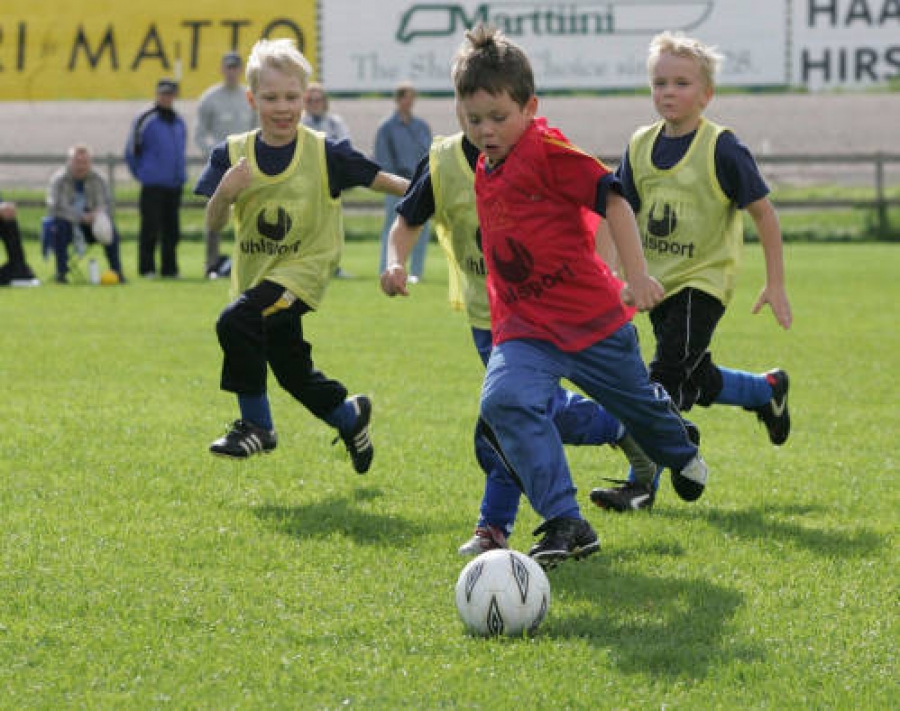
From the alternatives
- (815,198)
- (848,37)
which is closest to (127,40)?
(815,198)

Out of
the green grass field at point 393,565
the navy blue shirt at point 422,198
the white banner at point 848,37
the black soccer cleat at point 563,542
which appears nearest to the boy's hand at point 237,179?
the navy blue shirt at point 422,198

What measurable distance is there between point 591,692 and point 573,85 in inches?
1192

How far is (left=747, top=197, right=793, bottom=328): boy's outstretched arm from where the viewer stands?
5.55 metres

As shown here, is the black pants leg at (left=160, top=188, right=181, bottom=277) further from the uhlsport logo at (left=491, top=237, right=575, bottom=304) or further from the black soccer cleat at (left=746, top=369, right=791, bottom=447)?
the uhlsport logo at (left=491, top=237, right=575, bottom=304)

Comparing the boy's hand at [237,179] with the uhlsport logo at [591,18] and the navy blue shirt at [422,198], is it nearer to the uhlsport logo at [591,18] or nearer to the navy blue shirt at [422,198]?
the navy blue shirt at [422,198]

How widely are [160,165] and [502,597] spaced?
14.3 meters

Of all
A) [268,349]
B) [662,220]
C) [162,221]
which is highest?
[662,220]

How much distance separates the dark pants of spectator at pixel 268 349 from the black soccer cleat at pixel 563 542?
83.1 inches

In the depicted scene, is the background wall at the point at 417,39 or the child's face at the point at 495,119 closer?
the child's face at the point at 495,119

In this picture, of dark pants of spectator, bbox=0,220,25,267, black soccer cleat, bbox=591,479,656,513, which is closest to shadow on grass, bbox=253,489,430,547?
black soccer cleat, bbox=591,479,656,513

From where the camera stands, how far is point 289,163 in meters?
6.38

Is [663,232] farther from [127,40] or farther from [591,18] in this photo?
[127,40]

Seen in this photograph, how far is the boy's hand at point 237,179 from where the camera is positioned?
19.1ft

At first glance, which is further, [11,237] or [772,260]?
[11,237]
